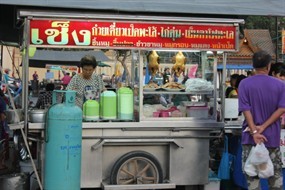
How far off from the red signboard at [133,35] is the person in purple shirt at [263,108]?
140cm

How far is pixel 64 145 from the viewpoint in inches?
216

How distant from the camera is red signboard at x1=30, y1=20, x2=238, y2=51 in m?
5.76

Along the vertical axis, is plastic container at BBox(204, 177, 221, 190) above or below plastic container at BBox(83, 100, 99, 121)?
below

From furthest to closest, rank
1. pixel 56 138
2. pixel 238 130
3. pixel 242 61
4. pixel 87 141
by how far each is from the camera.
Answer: pixel 242 61, pixel 238 130, pixel 87 141, pixel 56 138

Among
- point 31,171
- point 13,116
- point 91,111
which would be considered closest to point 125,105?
point 91,111

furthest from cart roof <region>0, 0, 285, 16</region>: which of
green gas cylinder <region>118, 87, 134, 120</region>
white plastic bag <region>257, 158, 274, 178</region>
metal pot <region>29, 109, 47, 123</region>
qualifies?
white plastic bag <region>257, 158, 274, 178</region>

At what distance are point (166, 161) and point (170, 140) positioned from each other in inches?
13.7

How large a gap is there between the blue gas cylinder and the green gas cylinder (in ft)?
2.24

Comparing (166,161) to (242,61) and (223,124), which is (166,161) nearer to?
(223,124)

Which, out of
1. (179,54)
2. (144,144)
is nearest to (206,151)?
(144,144)

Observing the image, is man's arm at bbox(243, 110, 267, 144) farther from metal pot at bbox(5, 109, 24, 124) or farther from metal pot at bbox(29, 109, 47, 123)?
metal pot at bbox(5, 109, 24, 124)

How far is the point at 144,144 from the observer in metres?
6.05

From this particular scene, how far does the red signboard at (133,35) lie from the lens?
576cm

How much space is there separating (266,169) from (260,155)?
148 mm
